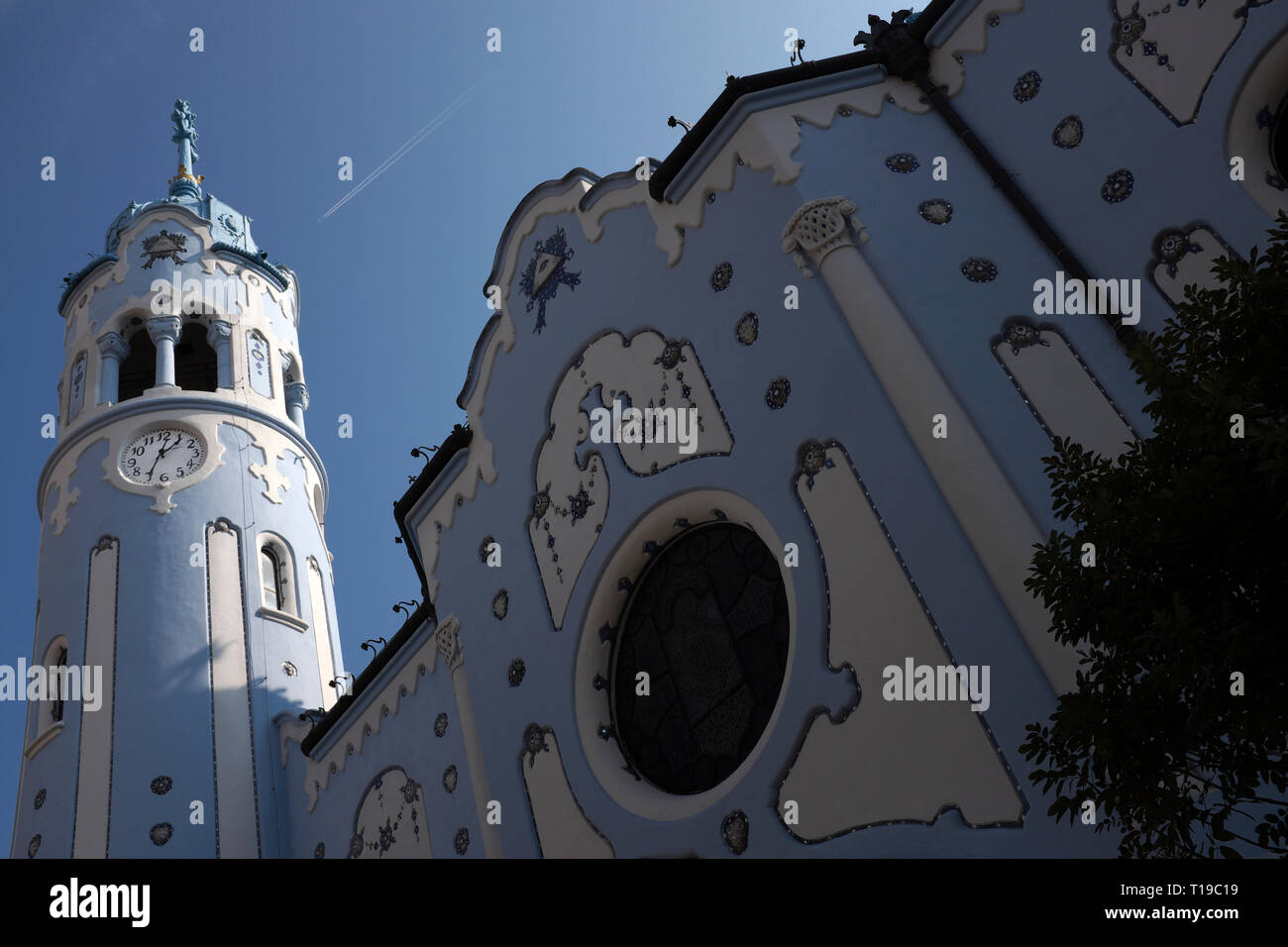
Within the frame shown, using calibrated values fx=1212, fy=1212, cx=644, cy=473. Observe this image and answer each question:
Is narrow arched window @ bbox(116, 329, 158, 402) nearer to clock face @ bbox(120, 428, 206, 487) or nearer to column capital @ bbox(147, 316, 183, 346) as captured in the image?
column capital @ bbox(147, 316, 183, 346)

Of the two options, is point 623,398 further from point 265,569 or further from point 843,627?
point 265,569

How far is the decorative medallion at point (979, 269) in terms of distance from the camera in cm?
805

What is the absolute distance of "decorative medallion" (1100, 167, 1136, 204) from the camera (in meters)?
7.77

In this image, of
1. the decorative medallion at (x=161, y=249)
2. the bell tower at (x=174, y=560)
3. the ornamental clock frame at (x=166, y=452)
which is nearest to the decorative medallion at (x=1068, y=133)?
the bell tower at (x=174, y=560)

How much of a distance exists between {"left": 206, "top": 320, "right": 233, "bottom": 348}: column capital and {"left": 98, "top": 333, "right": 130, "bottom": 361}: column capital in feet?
4.24

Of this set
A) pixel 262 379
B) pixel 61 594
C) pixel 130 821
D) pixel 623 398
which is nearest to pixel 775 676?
pixel 623 398

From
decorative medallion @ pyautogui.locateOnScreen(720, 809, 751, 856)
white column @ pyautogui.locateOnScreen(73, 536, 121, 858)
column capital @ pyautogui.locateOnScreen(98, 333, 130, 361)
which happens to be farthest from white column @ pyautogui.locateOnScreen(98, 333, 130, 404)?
decorative medallion @ pyautogui.locateOnScreen(720, 809, 751, 856)

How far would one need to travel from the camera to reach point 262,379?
19000 mm

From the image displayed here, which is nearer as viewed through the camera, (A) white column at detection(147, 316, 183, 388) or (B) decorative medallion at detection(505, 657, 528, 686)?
(B) decorative medallion at detection(505, 657, 528, 686)

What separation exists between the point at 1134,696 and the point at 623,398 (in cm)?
637

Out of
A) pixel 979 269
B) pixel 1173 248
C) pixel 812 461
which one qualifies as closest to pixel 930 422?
pixel 812 461

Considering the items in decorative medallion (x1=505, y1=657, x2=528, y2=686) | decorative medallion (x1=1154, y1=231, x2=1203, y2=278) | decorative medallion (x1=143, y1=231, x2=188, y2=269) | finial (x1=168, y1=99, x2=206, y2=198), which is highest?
finial (x1=168, y1=99, x2=206, y2=198)

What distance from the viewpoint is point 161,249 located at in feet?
63.9

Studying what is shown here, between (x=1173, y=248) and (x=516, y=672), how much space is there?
20.2ft
